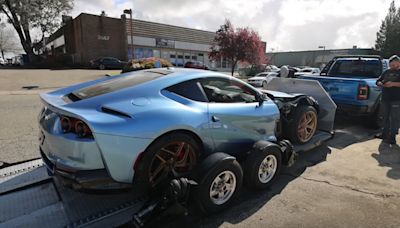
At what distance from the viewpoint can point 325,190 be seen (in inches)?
147

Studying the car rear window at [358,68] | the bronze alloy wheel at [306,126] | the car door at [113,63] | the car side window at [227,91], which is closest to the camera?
the car side window at [227,91]

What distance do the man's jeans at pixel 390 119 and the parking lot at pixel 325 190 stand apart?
273mm

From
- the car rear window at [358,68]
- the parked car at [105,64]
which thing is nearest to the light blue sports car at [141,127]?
the car rear window at [358,68]

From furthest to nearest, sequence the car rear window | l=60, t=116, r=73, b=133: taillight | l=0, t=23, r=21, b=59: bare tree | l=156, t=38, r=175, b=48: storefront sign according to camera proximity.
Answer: l=0, t=23, r=21, b=59: bare tree, l=156, t=38, r=175, b=48: storefront sign, the car rear window, l=60, t=116, r=73, b=133: taillight

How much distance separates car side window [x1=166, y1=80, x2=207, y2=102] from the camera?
3195 mm

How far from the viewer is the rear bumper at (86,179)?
2570mm

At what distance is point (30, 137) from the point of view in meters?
5.66

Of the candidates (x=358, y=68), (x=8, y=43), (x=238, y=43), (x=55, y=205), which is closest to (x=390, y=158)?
(x=358, y=68)

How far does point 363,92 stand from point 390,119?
2.73 ft

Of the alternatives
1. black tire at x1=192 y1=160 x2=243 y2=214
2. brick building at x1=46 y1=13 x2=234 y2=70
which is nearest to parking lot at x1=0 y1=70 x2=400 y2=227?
black tire at x1=192 y1=160 x2=243 y2=214

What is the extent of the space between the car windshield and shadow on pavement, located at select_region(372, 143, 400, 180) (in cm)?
370

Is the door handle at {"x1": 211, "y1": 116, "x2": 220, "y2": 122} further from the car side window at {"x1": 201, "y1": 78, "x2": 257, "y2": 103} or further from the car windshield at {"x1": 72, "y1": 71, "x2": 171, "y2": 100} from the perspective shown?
the car windshield at {"x1": 72, "y1": 71, "x2": 171, "y2": 100}

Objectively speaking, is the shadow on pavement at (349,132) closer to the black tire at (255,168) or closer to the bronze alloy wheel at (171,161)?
the black tire at (255,168)

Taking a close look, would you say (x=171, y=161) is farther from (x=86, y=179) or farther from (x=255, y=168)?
(x=255, y=168)
